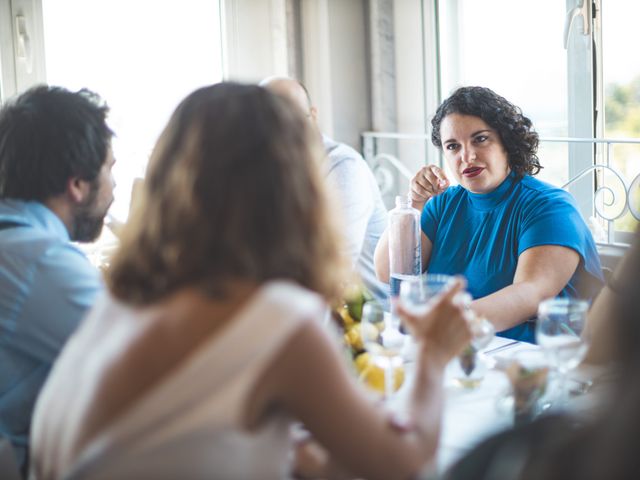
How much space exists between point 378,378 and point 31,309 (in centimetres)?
63

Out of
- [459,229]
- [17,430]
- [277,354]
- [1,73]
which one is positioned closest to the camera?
[277,354]

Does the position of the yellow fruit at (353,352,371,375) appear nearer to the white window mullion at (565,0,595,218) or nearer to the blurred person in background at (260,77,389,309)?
the blurred person in background at (260,77,389,309)

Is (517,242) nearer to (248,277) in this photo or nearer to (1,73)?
(248,277)

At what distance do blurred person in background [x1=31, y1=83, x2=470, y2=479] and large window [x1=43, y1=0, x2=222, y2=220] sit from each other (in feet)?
8.78

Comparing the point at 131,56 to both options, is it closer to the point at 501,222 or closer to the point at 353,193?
the point at 353,193

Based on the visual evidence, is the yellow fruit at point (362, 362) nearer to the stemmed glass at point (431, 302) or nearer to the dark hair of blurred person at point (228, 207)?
the stemmed glass at point (431, 302)

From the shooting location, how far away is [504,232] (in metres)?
2.32

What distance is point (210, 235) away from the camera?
39.8 inches

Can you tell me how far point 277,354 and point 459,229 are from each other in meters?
1.59

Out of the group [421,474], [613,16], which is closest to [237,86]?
[421,474]

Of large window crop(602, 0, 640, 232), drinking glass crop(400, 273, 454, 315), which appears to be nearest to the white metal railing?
large window crop(602, 0, 640, 232)

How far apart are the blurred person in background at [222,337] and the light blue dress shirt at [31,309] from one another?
0.33 metres

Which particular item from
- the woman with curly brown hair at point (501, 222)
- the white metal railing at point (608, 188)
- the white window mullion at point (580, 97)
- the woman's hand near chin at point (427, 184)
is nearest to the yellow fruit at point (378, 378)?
the woman with curly brown hair at point (501, 222)

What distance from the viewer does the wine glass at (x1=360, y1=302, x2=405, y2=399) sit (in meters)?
1.48
